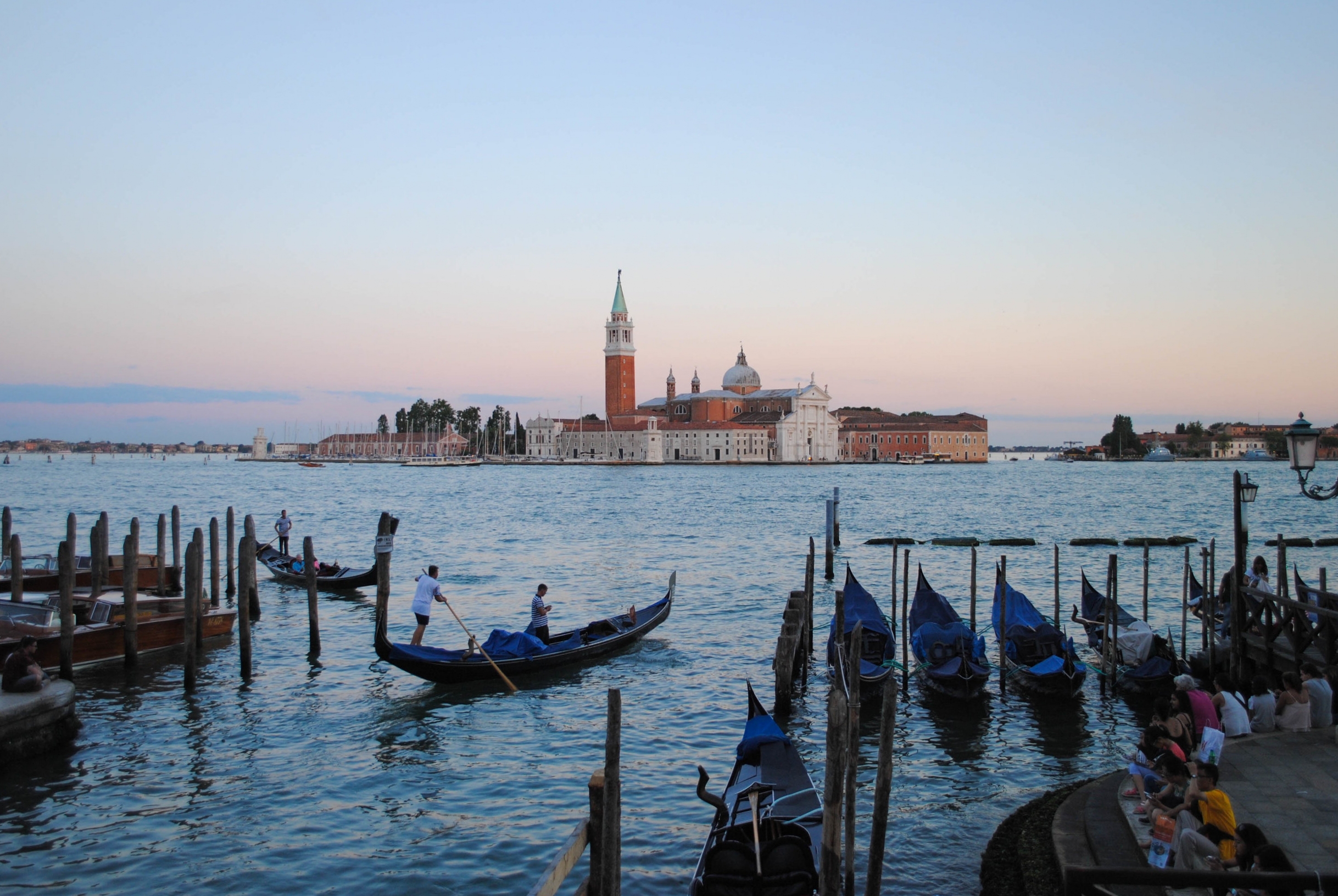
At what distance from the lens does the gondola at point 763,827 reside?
4715 mm

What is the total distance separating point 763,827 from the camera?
16.9 ft

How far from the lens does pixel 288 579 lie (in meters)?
17.3

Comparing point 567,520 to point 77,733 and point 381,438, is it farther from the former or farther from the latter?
point 381,438

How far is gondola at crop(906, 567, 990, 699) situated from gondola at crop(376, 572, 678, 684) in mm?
3346

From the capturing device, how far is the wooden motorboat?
951 cm

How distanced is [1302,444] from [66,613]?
34.5ft

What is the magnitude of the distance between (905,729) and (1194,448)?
125m

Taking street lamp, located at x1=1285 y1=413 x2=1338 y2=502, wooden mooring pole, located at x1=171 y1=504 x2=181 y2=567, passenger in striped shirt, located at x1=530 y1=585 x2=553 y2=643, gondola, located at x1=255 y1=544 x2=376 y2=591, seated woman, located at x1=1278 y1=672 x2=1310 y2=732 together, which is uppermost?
street lamp, located at x1=1285 y1=413 x2=1338 y2=502

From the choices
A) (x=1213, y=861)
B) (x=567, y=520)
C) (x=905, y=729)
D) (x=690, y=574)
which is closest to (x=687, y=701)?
(x=905, y=729)

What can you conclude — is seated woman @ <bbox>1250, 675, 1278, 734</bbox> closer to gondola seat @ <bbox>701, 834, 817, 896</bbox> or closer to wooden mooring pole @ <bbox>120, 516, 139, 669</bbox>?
gondola seat @ <bbox>701, 834, 817, 896</bbox>

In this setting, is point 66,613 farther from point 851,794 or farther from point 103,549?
point 851,794

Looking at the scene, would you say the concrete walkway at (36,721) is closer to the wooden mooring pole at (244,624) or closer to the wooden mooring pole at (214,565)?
the wooden mooring pole at (244,624)

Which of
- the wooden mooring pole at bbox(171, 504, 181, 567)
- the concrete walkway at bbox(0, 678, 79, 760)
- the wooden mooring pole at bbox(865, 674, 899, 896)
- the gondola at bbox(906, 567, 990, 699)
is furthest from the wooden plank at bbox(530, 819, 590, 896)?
the wooden mooring pole at bbox(171, 504, 181, 567)

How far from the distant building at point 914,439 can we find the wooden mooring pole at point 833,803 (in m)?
100.0
